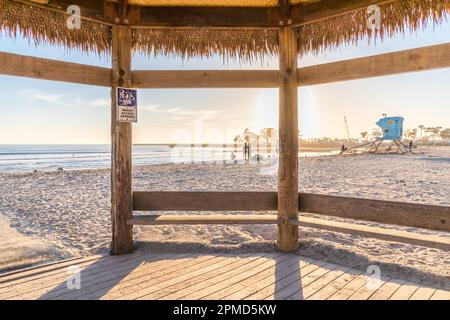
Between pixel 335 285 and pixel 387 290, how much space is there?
1.43 feet

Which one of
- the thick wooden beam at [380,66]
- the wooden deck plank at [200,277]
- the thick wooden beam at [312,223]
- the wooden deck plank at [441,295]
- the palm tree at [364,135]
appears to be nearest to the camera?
the wooden deck plank at [441,295]

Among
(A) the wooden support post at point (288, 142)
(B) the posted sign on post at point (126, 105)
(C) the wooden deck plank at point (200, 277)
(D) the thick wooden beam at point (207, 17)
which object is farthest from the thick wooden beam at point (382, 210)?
(B) the posted sign on post at point (126, 105)

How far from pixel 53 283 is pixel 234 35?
11.4 ft

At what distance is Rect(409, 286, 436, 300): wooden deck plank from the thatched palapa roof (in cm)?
263

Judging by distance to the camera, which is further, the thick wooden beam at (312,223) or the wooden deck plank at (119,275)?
the thick wooden beam at (312,223)

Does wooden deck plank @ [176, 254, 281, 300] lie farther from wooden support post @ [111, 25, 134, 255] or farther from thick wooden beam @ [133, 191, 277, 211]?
wooden support post @ [111, 25, 134, 255]

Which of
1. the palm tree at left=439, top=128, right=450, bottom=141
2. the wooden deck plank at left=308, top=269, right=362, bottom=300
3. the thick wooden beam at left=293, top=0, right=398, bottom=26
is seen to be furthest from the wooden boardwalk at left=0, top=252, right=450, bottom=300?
the palm tree at left=439, top=128, right=450, bottom=141

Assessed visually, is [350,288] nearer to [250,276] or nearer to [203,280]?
[250,276]

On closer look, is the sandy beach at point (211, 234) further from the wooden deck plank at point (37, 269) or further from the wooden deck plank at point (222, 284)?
the wooden deck plank at point (222, 284)

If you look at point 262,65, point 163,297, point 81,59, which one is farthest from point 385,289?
point 81,59

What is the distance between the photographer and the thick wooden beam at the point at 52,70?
3043 mm

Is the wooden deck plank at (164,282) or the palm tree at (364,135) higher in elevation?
the palm tree at (364,135)

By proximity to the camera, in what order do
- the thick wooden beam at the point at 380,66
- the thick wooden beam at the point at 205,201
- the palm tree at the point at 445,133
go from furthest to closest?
the palm tree at the point at 445,133
the thick wooden beam at the point at 205,201
the thick wooden beam at the point at 380,66

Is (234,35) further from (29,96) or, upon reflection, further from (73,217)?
(29,96)
